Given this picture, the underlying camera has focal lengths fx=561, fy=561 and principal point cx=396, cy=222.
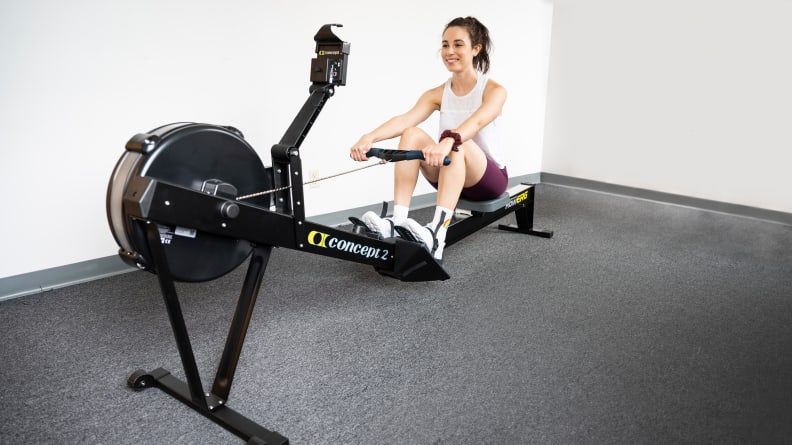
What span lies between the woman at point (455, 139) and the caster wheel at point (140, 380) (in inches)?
37.0

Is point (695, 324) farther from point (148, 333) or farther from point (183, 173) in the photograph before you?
point (148, 333)

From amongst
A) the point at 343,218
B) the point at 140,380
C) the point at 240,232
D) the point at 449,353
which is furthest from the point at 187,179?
the point at 343,218

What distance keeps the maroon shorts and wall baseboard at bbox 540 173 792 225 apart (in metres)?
1.92

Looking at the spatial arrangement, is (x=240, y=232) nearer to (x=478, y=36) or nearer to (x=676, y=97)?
(x=478, y=36)

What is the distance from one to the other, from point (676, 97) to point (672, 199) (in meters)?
0.71

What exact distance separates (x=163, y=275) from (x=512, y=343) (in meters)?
1.14

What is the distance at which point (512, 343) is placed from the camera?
6.22ft

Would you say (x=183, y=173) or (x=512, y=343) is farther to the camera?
(x=512, y=343)

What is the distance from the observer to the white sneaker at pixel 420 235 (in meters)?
2.23

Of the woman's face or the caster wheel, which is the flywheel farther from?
the woman's face

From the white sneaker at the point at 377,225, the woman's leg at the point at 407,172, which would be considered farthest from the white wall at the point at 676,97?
the white sneaker at the point at 377,225

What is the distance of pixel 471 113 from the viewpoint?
254 cm

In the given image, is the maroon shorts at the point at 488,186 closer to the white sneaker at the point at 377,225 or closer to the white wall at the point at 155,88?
the white sneaker at the point at 377,225

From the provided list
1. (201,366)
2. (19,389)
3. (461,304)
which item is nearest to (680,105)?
(461,304)
